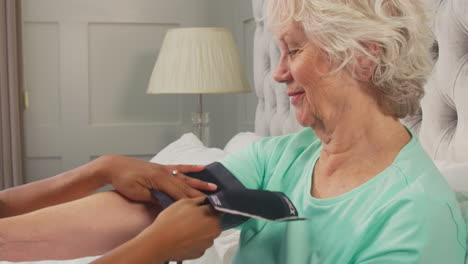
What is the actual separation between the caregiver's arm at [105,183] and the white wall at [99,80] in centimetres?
211

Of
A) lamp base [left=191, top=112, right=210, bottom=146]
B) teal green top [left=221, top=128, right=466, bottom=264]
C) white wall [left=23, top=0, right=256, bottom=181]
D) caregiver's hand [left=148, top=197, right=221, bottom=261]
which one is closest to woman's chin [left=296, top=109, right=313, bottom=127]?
teal green top [left=221, top=128, right=466, bottom=264]

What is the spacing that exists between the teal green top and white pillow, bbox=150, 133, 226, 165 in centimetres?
74

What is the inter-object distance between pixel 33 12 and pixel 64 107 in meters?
0.54

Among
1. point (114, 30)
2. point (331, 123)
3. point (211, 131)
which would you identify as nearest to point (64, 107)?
point (114, 30)

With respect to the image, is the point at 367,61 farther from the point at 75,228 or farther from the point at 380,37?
the point at 75,228

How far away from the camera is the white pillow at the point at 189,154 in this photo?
→ 1859 millimetres

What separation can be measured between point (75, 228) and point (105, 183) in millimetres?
98

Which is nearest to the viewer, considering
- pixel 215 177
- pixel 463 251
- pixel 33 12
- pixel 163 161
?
pixel 463 251

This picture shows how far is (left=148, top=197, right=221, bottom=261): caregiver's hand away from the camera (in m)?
0.84

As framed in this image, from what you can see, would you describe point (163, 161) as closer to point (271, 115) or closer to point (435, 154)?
point (271, 115)

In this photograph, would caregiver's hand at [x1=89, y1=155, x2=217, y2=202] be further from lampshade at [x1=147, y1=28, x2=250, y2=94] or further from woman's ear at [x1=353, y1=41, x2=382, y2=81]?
lampshade at [x1=147, y1=28, x2=250, y2=94]

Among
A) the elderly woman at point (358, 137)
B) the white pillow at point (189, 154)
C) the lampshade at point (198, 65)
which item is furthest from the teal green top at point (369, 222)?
the lampshade at point (198, 65)

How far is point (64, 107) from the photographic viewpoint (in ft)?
11.1

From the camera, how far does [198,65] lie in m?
2.63
